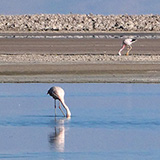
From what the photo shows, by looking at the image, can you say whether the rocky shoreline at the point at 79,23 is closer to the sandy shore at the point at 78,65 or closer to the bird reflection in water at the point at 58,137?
the sandy shore at the point at 78,65

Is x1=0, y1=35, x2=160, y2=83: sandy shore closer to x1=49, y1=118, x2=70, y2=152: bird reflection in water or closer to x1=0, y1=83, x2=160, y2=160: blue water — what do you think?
x1=0, y1=83, x2=160, y2=160: blue water

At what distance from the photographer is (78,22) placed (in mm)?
78812

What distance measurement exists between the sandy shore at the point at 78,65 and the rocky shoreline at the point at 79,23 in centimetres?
3030

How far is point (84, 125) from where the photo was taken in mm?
16219

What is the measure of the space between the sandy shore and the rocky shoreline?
30.3 metres

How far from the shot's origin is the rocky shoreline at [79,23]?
238 ft

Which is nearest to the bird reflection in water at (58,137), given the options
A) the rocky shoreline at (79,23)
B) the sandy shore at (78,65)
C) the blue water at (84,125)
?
the blue water at (84,125)

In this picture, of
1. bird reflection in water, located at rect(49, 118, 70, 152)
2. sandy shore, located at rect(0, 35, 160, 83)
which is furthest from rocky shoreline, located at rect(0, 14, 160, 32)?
bird reflection in water, located at rect(49, 118, 70, 152)

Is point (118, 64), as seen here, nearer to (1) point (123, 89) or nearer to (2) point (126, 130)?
(1) point (123, 89)

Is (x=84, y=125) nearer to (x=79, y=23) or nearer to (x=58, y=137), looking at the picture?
(x=58, y=137)

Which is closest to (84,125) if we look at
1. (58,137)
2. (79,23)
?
(58,137)

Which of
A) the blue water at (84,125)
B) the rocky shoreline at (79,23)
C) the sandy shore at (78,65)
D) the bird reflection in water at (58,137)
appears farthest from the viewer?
the rocky shoreline at (79,23)

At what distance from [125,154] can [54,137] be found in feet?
6.90

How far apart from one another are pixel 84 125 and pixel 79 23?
6202cm
